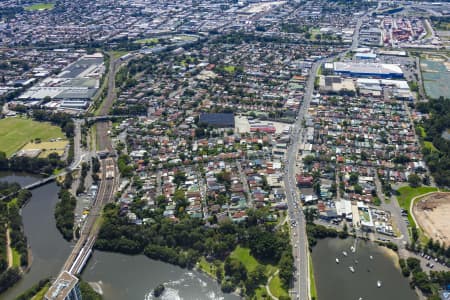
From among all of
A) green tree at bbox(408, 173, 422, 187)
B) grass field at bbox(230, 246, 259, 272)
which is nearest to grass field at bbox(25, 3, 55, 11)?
grass field at bbox(230, 246, 259, 272)

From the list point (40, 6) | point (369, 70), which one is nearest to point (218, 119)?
point (369, 70)

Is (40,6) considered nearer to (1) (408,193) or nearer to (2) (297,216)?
(2) (297,216)

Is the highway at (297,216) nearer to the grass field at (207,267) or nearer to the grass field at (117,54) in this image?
the grass field at (207,267)

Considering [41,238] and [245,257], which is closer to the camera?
[245,257]

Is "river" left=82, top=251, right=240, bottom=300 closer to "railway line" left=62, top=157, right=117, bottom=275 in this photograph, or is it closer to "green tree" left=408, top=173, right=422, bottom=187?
"railway line" left=62, top=157, right=117, bottom=275

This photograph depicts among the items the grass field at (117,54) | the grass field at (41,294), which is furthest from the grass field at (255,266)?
the grass field at (117,54)
